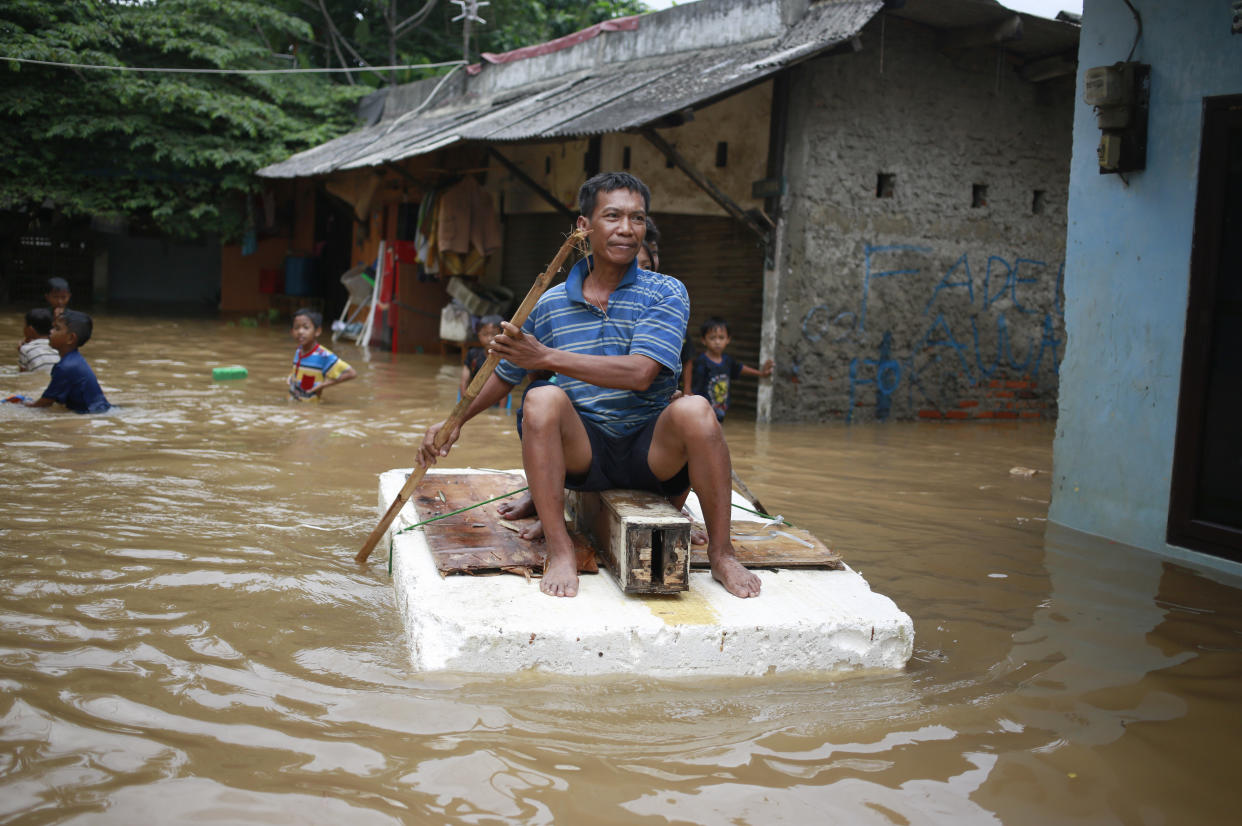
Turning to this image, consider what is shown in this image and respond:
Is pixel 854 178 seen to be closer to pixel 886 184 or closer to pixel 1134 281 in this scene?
pixel 886 184

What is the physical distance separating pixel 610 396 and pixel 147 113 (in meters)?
17.0

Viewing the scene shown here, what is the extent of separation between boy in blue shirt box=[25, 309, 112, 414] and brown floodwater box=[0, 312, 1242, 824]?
2296 mm

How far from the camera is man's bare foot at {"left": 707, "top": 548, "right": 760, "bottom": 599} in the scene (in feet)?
11.0

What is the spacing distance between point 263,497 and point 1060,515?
4.19 meters

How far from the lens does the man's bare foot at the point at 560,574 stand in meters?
3.23

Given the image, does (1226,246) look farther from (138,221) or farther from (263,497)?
(138,221)

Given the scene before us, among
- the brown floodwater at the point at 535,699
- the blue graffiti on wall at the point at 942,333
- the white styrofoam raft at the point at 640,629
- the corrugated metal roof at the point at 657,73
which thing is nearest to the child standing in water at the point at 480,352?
the corrugated metal roof at the point at 657,73

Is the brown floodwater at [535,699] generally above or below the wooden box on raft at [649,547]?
below

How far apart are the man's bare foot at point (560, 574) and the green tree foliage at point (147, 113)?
16.0m

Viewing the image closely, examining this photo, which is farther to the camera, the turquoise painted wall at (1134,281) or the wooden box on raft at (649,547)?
the turquoise painted wall at (1134,281)

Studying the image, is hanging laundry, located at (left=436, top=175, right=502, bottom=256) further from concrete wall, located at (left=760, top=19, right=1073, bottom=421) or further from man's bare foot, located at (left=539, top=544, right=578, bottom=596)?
man's bare foot, located at (left=539, top=544, right=578, bottom=596)

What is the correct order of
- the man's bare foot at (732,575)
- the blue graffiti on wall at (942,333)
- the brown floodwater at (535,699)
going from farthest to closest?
the blue graffiti on wall at (942,333), the man's bare foot at (732,575), the brown floodwater at (535,699)

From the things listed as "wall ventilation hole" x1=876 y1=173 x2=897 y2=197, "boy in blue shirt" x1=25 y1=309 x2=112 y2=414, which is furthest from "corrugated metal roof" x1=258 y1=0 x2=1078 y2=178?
"boy in blue shirt" x1=25 y1=309 x2=112 y2=414

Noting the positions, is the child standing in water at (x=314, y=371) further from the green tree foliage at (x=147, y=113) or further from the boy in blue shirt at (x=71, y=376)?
the green tree foliage at (x=147, y=113)
